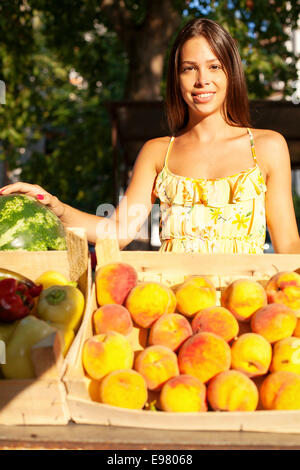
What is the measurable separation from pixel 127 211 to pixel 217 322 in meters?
1.30

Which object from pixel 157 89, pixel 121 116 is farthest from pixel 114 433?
pixel 157 89

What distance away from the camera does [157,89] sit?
8219 millimetres

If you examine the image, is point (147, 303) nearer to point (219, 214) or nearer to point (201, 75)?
point (219, 214)

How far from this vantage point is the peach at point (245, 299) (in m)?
1.36

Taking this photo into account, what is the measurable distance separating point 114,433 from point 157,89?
771 centimetres

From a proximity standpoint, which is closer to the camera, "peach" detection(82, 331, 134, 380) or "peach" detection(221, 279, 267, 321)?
"peach" detection(82, 331, 134, 380)

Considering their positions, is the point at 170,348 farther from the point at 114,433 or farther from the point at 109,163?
A: the point at 109,163

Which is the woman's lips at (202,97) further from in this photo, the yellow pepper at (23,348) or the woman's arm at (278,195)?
the yellow pepper at (23,348)

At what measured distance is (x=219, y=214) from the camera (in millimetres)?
2289

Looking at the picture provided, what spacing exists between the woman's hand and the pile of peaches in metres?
0.82

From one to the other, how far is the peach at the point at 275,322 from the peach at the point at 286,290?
0.05 metres

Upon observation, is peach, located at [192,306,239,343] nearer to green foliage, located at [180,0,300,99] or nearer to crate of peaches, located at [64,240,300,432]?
crate of peaches, located at [64,240,300,432]

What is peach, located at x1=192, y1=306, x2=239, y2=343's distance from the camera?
1.30m

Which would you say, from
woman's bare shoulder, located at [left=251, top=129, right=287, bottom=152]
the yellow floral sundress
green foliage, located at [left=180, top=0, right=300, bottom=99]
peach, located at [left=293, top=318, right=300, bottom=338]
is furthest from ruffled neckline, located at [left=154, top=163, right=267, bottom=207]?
green foliage, located at [left=180, top=0, right=300, bottom=99]
